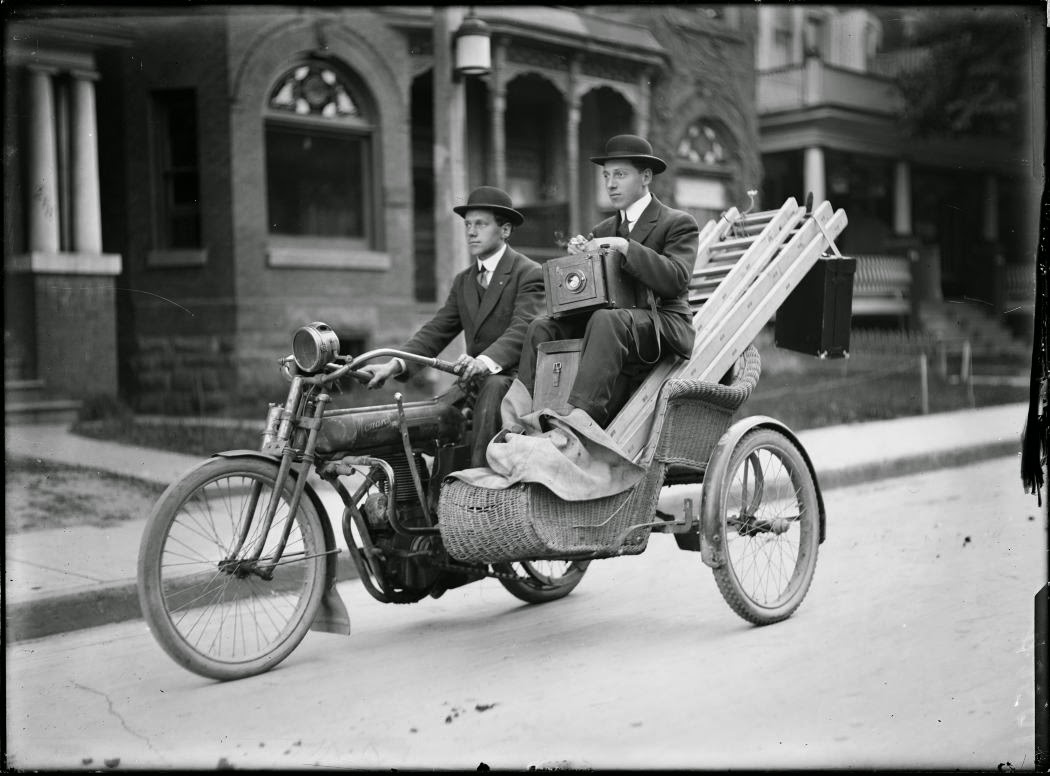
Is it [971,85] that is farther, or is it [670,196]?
[670,196]

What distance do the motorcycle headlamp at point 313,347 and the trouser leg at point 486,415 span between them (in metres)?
0.83

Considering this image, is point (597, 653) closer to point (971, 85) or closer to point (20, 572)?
point (20, 572)

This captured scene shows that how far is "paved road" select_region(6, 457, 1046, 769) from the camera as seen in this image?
12.5 ft

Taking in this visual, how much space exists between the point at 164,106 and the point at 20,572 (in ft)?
28.7

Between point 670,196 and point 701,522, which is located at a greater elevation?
point 670,196

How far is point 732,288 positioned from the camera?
5.96 meters

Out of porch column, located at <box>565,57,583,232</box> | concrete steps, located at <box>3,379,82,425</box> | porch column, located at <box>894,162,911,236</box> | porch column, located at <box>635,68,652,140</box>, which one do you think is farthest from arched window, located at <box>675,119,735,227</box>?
concrete steps, located at <box>3,379,82,425</box>

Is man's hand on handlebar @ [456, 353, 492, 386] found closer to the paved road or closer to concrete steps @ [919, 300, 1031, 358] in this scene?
the paved road

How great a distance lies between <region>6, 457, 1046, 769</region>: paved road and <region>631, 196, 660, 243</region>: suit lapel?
76.0 inches

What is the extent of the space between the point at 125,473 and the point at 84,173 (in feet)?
17.1

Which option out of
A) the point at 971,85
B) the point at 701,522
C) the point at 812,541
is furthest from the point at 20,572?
the point at 971,85

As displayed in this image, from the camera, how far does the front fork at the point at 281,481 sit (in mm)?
4555

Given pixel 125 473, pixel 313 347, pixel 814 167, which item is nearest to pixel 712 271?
pixel 313 347

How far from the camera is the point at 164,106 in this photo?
1365 centimetres
